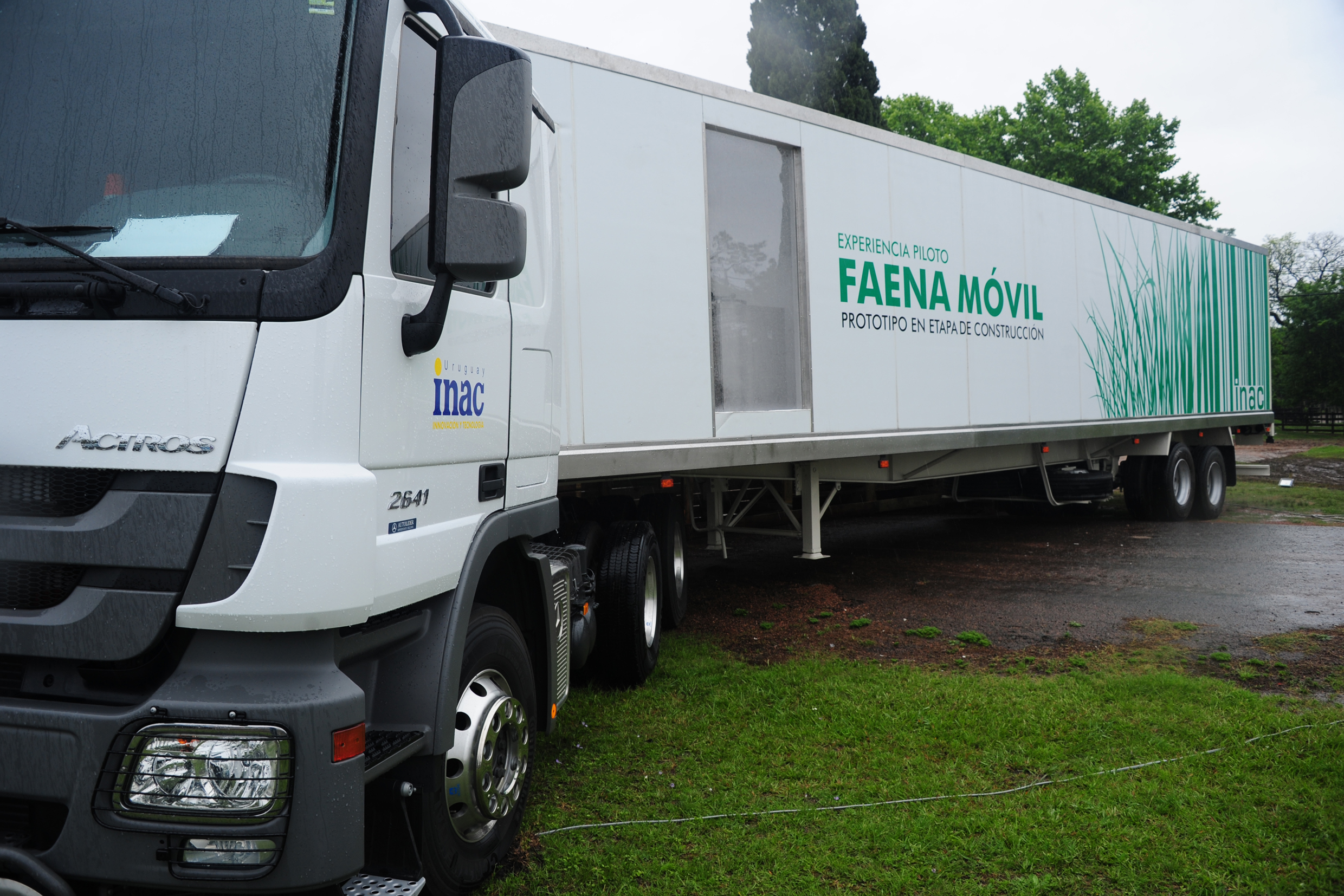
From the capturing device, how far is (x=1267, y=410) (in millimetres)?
14805

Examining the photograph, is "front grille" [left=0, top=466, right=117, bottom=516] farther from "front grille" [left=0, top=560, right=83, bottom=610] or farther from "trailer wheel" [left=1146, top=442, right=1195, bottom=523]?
"trailer wheel" [left=1146, top=442, right=1195, bottom=523]

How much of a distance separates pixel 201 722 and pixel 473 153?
4.90 ft

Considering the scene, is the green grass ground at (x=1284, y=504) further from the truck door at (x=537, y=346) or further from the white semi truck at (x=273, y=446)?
the white semi truck at (x=273, y=446)

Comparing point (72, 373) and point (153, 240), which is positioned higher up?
point (153, 240)

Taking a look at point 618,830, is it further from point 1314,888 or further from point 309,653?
point 1314,888

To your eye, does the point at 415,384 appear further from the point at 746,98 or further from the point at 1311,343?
the point at 1311,343

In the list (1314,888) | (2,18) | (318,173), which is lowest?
(1314,888)

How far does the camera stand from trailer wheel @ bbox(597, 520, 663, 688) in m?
5.45

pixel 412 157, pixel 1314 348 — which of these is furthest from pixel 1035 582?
pixel 1314 348

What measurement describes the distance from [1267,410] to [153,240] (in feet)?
53.2

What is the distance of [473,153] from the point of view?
2484mm

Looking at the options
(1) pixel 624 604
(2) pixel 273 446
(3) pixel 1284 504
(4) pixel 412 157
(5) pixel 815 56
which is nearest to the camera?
(2) pixel 273 446

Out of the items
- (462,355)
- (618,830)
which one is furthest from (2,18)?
(618,830)

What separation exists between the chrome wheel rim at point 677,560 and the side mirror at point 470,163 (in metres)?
4.15
